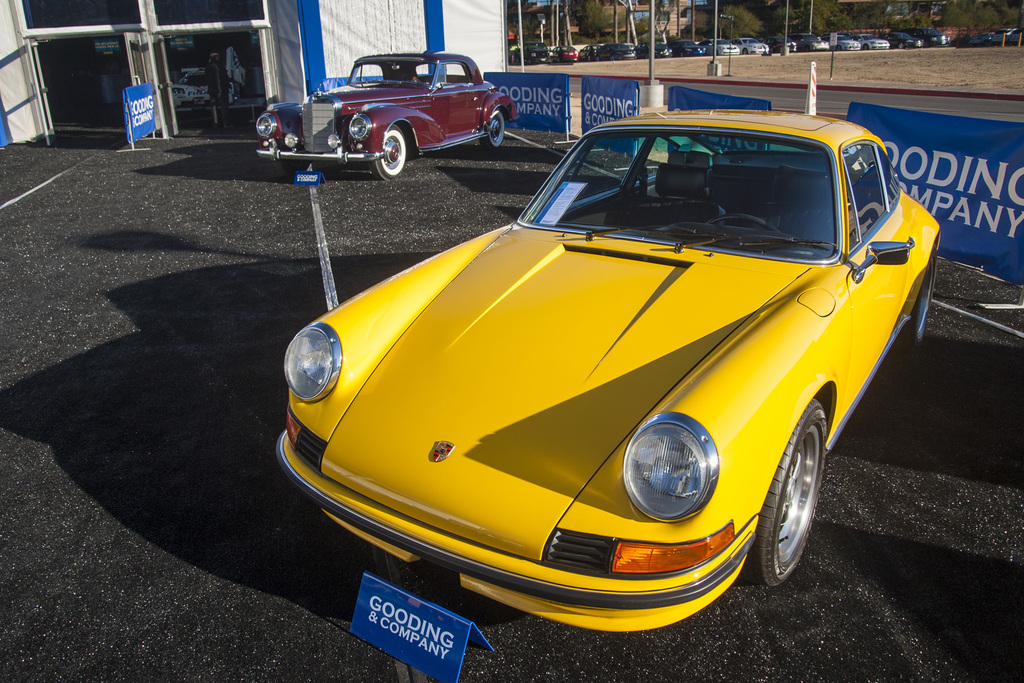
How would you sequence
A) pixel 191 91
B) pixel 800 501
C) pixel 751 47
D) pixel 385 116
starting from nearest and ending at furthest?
pixel 800 501 → pixel 385 116 → pixel 191 91 → pixel 751 47

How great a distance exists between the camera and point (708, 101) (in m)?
9.98

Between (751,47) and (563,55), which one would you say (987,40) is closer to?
(751,47)

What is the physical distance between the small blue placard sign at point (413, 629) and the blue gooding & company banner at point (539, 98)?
13.4 metres

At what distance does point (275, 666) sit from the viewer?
2.31 m

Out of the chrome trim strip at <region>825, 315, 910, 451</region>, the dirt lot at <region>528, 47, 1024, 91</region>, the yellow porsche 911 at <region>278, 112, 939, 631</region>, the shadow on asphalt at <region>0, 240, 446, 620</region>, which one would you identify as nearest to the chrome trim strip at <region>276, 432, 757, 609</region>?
the yellow porsche 911 at <region>278, 112, 939, 631</region>

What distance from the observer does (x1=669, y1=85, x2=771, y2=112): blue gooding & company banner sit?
8814 mm

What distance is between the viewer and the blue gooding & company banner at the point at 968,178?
18.7 feet

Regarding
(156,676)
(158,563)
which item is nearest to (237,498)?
(158,563)

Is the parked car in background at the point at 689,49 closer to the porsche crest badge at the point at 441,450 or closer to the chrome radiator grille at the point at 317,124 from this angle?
the chrome radiator grille at the point at 317,124

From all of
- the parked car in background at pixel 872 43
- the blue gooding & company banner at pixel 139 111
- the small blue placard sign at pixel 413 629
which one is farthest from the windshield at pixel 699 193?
the parked car in background at pixel 872 43

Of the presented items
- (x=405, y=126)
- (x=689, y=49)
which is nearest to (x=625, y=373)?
(x=405, y=126)

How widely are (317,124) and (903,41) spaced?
5533cm

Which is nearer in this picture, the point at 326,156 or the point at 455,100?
the point at 326,156

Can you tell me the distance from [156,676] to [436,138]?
9.95 meters
